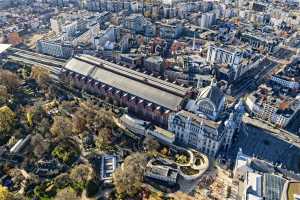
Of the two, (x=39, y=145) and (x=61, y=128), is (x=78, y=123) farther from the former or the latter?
(x=39, y=145)

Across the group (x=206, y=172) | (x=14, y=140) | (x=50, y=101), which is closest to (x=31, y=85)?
(x=50, y=101)

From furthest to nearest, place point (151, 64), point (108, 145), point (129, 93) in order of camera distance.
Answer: point (151, 64)
point (129, 93)
point (108, 145)

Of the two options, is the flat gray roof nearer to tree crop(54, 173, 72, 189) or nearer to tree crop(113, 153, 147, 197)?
tree crop(113, 153, 147, 197)

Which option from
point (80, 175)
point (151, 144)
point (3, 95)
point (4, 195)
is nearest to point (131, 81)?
point (151, 144)

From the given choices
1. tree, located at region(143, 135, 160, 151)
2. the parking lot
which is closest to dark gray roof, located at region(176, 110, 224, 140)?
the parking lot

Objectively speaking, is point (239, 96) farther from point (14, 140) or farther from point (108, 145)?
point (14, 140)

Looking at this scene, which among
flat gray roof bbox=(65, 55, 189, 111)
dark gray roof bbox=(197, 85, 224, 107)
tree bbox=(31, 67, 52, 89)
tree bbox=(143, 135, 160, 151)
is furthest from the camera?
tree bbox=(31, 67, 52, 89)
